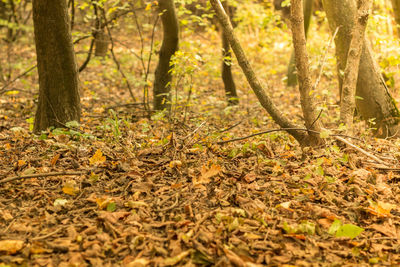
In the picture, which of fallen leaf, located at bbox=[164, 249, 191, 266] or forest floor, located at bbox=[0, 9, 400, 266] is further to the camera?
forest floor, located at bbox=[0, 9, 400, 266]

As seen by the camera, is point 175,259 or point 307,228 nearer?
point 175,259

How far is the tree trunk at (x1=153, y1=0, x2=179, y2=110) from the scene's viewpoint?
5.85 metres

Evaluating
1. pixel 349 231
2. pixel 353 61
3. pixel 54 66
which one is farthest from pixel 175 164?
pixel 353 61

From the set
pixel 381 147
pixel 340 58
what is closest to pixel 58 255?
pixel 381 147

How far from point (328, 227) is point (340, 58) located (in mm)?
3834

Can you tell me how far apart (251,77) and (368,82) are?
101 inches

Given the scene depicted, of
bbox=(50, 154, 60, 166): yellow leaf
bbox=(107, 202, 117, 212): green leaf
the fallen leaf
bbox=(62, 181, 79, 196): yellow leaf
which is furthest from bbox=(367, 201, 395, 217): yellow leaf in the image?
bbox=(50, 154, 60, 166): yellow leaf

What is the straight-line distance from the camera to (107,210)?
261cm

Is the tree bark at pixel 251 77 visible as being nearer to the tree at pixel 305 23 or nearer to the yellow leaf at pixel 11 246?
the yellow leaf at pixel 11 246

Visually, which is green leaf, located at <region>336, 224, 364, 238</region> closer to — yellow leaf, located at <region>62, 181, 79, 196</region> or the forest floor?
the forest floor

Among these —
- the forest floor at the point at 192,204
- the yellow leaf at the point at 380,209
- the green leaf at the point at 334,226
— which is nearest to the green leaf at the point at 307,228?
the forest floor at the point at 192,204

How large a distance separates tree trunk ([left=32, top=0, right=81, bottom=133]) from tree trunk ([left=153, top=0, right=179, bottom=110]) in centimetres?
152

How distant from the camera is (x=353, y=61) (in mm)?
4199

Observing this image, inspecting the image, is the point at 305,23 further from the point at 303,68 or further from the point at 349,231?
the point at 349,231
